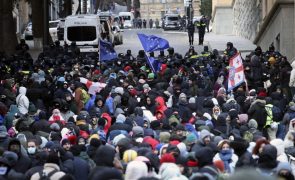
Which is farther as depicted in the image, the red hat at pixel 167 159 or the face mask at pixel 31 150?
the face mask at pixel 31 150

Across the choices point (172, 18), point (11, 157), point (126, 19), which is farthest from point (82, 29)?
point (126, 19)

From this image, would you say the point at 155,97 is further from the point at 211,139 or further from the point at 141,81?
the point at 211,139

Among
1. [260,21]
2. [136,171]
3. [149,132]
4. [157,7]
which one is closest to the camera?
[136,171]

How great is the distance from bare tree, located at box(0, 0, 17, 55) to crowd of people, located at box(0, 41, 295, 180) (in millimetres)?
8673

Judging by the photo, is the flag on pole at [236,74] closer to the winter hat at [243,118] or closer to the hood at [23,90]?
the winter hat at [243,118]

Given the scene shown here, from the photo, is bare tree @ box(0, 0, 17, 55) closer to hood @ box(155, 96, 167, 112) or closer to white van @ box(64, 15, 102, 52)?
white van @ box(64, 15, 102, 52)

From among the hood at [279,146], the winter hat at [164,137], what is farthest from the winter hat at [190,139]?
the hood at [279,146]

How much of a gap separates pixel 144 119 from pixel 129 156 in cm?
447

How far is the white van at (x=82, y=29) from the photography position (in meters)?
40.6

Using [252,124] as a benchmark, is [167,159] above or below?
above

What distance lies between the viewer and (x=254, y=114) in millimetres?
17844

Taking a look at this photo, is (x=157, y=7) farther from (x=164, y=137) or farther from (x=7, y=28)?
(x=164, y=137)

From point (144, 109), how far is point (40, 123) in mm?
2935

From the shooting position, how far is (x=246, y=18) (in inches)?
2197
